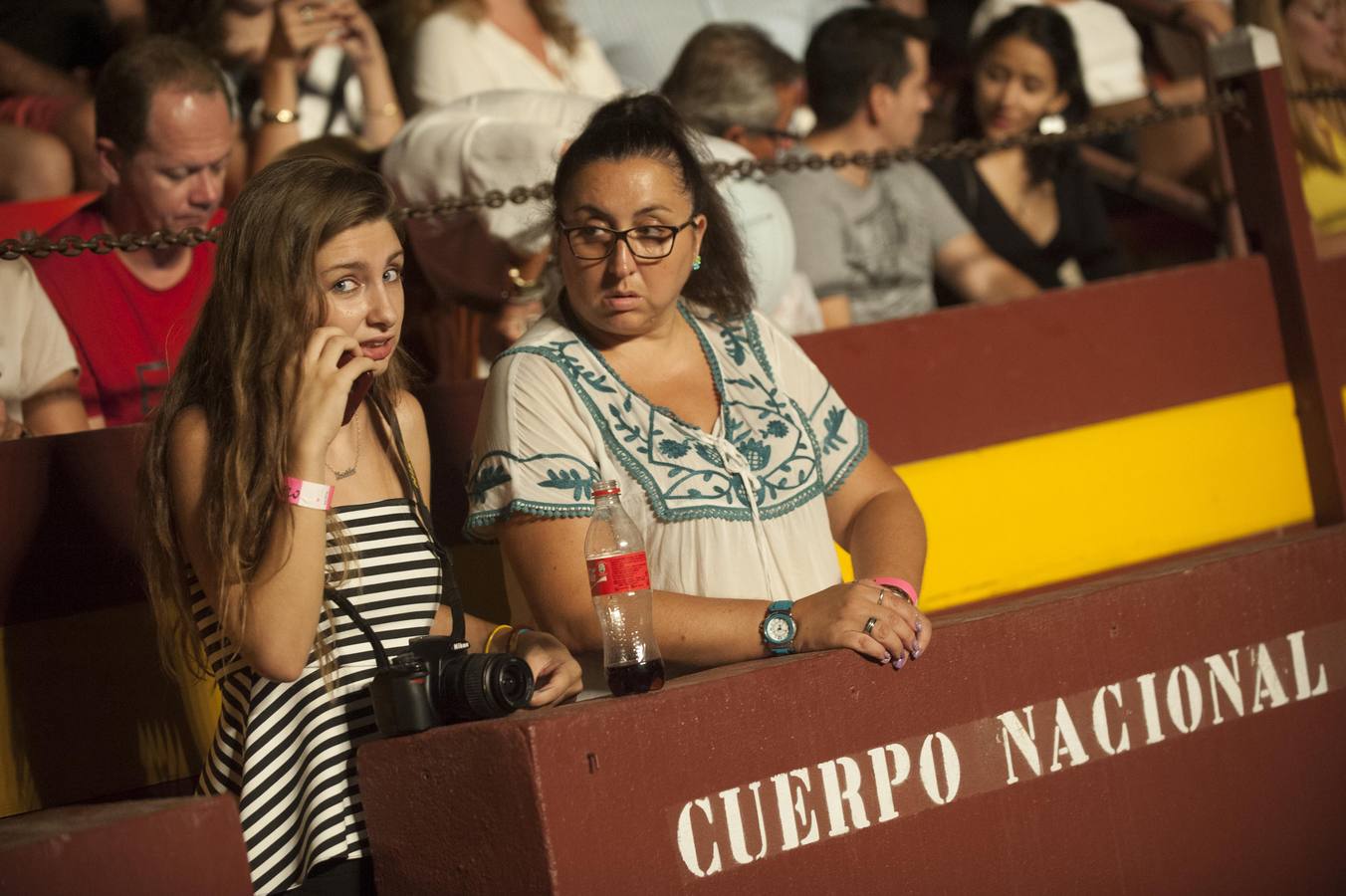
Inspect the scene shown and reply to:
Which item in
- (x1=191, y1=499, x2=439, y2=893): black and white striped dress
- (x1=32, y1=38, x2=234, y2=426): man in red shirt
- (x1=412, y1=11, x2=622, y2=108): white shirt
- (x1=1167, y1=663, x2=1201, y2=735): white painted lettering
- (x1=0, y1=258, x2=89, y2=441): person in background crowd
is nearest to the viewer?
(x1=191, y1=499, x2=439, y2=893): black and white striped dress

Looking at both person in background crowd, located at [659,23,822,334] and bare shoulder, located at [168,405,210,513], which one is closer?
bare shoulder, located at [168,405,210,513]

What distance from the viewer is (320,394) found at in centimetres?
229

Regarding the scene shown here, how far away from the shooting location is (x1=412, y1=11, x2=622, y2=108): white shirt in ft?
15.0

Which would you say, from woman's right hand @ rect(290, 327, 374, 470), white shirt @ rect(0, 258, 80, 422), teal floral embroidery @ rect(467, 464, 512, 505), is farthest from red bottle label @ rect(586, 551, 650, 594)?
white shirt @ rect(0, 258, 80, 422)

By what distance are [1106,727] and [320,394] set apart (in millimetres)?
1460

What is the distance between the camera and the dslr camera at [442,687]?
223cm

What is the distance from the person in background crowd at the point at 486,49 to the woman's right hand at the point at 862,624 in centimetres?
228

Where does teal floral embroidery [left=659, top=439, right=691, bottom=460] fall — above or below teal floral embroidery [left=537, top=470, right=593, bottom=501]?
above

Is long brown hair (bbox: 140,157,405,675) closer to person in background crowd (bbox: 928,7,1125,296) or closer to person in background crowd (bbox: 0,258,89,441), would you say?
person in background crowd (bbox: 0,258,89,441)

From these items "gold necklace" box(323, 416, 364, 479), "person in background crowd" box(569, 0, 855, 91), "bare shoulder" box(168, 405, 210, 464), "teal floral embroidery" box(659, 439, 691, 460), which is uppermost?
"person in background crowd" box(569, 0, 855, 91)

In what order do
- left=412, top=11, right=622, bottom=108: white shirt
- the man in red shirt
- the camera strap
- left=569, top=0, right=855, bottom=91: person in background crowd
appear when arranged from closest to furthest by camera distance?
the camera strap → the man in red shirt → left=412, top=11, right=622, bottom=108: white shirt → left=569, top=0, right=855, bottom=91: person in background crowd

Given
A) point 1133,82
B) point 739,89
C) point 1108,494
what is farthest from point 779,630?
point 1133,82

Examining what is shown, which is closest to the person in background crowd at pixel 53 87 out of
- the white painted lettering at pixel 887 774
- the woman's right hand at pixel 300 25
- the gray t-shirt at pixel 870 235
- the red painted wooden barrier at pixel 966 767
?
the woman's right hand at pixel 300 25

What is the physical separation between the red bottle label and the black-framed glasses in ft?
1.99
